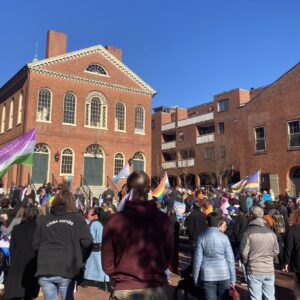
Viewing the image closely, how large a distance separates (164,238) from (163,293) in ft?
1.46

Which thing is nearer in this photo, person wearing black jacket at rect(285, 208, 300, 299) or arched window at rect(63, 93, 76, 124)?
person wearing black jacket at rect(285, 208, 300, 299)

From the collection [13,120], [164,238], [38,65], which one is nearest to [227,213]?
[164,238]

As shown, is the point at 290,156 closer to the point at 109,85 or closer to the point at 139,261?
the point at 109,85

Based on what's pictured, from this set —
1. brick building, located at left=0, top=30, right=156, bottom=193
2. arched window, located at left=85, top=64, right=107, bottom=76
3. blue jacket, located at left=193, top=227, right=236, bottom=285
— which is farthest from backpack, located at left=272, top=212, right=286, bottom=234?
arched window, located at left=85, top=64, right=107, bottom=76

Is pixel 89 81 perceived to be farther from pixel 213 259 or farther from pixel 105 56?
pixel 213 259

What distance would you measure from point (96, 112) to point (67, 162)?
16.8ft

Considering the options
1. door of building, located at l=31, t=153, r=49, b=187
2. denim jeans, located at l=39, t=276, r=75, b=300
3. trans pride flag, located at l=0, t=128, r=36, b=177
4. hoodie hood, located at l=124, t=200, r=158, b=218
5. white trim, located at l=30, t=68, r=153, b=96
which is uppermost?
white trim, located at l=30, t=68, r=153, b=96

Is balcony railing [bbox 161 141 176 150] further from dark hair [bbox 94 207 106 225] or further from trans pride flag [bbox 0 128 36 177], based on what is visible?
trans pride flag [bbox 0 128 36 177]

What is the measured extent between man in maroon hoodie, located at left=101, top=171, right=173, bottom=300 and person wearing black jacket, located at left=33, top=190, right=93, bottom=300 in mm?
1476

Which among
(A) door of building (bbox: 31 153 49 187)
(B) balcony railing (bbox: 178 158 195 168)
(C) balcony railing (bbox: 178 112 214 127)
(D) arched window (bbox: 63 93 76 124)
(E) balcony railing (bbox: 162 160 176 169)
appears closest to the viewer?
(A) door of building (bbox: 31 153 49 187)

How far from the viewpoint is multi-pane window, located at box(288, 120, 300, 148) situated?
94.3ft

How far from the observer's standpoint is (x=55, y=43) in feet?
104

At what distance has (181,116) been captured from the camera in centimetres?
5172

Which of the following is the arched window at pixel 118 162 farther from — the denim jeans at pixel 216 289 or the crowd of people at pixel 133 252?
the denim jeans at pixel 216 289
